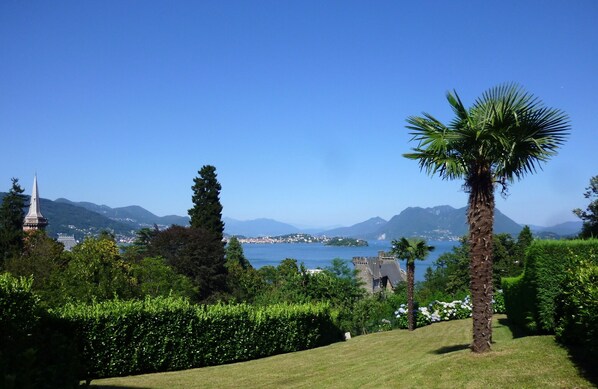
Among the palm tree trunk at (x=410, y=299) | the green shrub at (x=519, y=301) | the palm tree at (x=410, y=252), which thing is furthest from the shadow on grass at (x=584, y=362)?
the palm tree at (x=410, y=252)

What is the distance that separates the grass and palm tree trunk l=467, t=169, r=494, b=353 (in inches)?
20.7

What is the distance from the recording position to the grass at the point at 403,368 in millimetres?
9172

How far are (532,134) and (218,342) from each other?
45.2ft

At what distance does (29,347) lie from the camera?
680cm

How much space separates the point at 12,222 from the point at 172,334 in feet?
159

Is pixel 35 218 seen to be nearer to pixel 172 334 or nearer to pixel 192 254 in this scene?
pixel 192 254

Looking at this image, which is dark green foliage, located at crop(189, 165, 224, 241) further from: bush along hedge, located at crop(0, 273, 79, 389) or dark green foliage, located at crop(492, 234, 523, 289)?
bush along hedge, located at crop(0, 273, 79, 389)

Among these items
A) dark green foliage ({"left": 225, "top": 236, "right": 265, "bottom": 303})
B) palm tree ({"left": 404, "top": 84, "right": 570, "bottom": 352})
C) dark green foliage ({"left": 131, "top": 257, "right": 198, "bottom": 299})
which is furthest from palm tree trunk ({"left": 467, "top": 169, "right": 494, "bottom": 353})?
dark green foliage ({"left": 225, "top": 236, "right": 265, "bottom": 303})

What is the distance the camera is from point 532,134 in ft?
37.1

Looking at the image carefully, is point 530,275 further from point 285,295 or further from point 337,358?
point 285,295

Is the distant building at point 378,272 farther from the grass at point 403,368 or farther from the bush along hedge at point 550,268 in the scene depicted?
the bush along hedge at point 550,268

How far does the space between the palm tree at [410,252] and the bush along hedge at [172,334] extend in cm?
760

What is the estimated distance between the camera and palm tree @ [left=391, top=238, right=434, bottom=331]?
89.5ft

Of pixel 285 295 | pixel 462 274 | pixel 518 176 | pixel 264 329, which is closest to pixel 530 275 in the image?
pixel 518 176
